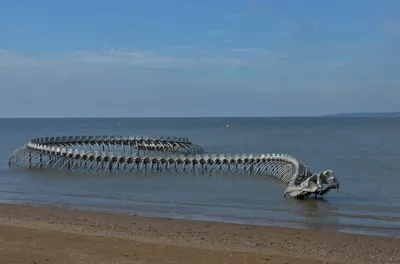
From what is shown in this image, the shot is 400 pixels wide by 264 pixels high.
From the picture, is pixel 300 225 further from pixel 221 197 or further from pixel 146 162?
pixel 146 162

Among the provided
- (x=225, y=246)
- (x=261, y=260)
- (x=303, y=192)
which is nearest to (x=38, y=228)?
(x=225, y=246)

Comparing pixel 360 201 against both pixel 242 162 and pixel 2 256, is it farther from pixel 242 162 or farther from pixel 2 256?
pixel 2 256

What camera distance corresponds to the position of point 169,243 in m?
16.0

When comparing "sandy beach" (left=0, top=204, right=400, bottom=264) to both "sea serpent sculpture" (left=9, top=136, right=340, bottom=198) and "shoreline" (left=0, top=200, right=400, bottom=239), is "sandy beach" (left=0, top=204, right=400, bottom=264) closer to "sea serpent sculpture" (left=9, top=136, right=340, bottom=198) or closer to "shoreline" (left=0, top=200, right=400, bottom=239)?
"shoreline" (left=0, top=200, right=400, bottom=239)

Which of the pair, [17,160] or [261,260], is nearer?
[261,260]

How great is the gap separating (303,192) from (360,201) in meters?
3.31

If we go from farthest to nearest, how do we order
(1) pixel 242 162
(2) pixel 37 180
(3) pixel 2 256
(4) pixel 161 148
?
(4) pixel 161 148, (1) pixel 242 162, (2) pixel 37 180, (3) pixel 2 256

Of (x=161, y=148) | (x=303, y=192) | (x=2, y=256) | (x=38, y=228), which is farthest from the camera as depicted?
(x=161, y=148)

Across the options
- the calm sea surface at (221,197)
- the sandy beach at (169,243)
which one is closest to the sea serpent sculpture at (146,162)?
the calm sea surface at (221,197)

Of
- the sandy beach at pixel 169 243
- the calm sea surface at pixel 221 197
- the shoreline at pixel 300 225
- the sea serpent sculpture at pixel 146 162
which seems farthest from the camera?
the sea serpent sculpture at pixel 146 162

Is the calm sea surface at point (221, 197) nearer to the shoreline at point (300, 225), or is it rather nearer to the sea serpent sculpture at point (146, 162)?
the shoreline at point (300, 225)

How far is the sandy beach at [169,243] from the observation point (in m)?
13.9

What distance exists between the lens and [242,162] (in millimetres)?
43250

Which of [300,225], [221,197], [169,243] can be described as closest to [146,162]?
[221,197]
